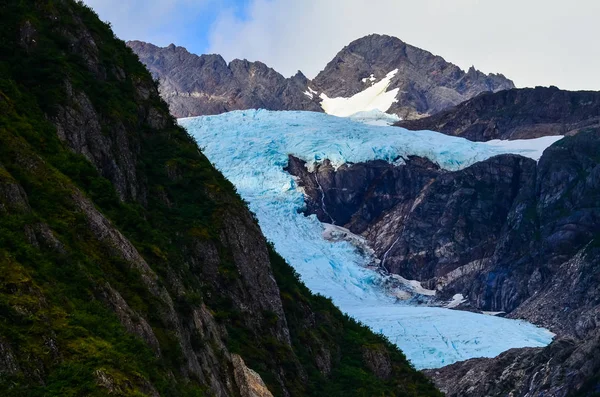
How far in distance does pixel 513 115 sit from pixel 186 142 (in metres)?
128

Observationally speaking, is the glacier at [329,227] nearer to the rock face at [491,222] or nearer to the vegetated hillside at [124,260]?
the rock face at [491,222]

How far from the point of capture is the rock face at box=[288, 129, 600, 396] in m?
112

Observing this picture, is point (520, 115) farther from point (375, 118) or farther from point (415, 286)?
point (415, 286)

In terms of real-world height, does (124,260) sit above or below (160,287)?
above

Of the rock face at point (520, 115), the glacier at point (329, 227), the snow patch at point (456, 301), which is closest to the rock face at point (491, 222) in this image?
the snow patch at point (456, 301)

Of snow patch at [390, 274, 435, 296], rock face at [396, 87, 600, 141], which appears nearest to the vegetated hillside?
snow patch at [390, 274, 435, 296]

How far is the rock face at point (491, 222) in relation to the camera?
367 feet

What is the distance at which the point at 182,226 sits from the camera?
31922 millimetres

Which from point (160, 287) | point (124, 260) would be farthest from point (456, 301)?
point (124, 260)

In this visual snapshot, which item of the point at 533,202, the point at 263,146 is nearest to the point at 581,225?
the point at 533,202

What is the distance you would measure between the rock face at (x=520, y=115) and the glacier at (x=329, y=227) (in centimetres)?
811

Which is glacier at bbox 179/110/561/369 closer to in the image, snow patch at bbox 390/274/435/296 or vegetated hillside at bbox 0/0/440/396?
snow patch at bbox 390/274/435/296

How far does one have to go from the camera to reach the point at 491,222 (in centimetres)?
13438

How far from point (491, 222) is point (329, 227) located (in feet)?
69.8
